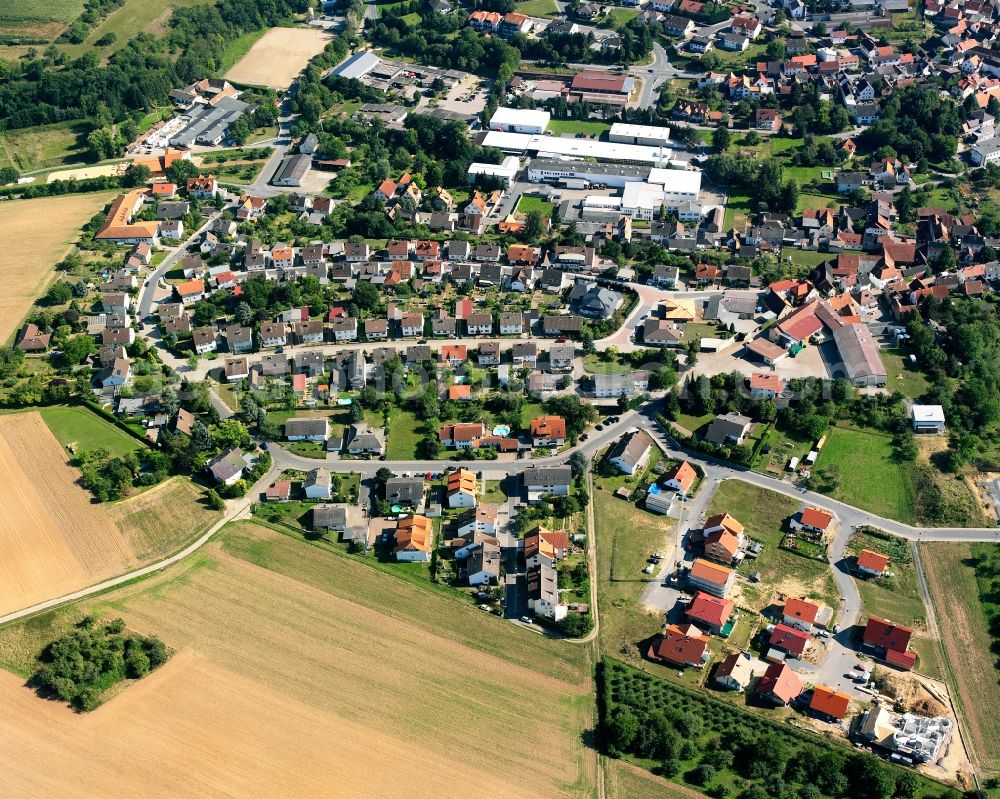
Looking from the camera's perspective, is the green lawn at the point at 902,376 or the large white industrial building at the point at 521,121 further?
the large white industrial building at the point at 521,121

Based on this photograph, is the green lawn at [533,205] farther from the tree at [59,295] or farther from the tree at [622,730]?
the tree at [622,730]

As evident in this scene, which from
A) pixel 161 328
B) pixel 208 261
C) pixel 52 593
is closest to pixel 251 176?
pixel 208 261

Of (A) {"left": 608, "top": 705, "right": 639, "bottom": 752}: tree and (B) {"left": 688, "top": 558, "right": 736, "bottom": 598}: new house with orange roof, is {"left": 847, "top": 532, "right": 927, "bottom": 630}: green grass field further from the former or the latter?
(A) {"left": 608, "top": 705, "right": 639, "bottom": 752}: tree

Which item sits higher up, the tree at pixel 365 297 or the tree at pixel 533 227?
the tree at pixel 533 227

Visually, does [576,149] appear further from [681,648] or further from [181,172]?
[681,648]

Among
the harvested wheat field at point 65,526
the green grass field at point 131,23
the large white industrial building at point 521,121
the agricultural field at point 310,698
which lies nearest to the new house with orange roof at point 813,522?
the agricultural field at point 310,698

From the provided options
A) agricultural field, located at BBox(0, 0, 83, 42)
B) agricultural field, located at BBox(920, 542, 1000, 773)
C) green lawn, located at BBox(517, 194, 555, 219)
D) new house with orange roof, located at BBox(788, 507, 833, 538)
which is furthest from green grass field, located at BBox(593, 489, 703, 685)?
agricultural field, located at BBox(0, 0, 83, 42)

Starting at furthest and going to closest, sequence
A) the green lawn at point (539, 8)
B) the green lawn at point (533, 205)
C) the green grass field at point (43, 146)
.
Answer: the green lawn at point (539, 8) < the green grass field at point (43, 146) < the green lawn at point (533, 205)
